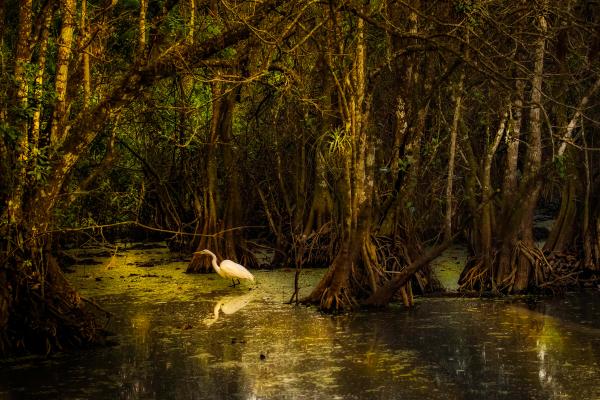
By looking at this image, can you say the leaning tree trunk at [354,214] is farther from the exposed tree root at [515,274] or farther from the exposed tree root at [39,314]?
the exposed tree root at [39,314]

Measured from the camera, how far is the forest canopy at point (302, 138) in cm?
887

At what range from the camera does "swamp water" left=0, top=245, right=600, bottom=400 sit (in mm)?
7598

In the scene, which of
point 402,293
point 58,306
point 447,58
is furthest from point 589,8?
point 58,306

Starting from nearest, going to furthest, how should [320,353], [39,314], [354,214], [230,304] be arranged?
[39,314], [320,353], [354,214], [230,304]

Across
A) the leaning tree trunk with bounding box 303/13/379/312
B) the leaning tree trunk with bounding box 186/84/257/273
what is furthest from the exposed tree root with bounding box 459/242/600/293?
the leaning tree trunk with bounding box 186/84/257/273

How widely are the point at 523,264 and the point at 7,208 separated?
6.57m

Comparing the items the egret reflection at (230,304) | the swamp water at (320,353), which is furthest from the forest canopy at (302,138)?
the egret reflection at (230,304)

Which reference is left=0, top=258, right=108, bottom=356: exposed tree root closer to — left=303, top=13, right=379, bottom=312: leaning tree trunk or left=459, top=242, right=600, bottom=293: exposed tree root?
left=303, top=13, right=379, bottom=312: leaning tree trunk

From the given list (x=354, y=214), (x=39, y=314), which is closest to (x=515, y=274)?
(x=354, y=214)

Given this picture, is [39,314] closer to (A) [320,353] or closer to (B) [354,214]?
(A) [320,353]

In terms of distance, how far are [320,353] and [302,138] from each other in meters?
7.53

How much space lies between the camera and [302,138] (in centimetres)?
1608

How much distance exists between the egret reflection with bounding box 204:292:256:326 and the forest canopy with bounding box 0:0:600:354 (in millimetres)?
826

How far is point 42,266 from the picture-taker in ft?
29.1
